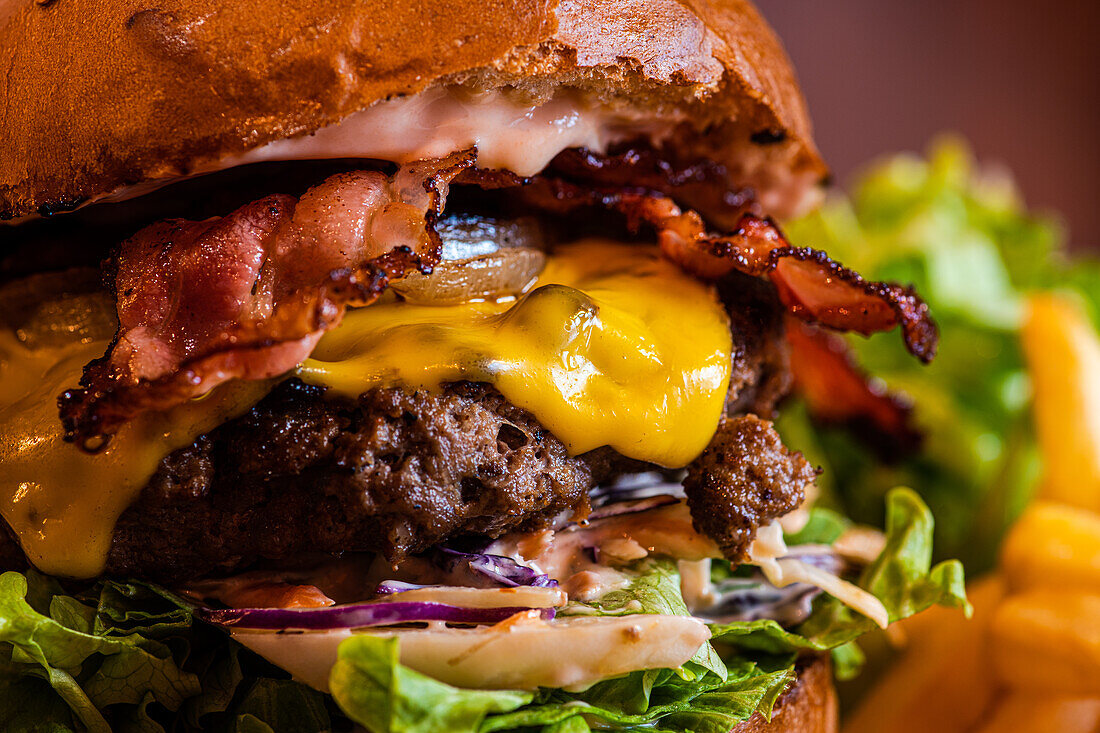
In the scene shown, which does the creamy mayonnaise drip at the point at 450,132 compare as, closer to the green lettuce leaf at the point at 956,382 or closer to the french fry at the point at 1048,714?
the french fry at the point at 1048,714

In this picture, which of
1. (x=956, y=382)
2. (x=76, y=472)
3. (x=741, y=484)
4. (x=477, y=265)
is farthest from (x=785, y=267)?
(x=956, y=382)

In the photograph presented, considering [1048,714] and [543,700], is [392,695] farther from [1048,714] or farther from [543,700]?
[1048,714]

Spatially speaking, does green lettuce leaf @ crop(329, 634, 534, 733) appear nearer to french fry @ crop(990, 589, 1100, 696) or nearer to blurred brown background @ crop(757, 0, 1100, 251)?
french fry @ crop(990, 589, 1100, 696)

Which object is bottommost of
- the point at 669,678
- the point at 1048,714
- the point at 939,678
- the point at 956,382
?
the point at 939,678

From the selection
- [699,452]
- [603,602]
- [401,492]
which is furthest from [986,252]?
[401,492]

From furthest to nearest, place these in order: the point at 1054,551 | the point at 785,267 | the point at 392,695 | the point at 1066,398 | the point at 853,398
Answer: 1. the point at 853,398
2. the point at 1066,398
3. the point at 1054,551
4. the point at 785,267
5. the point at 392,695

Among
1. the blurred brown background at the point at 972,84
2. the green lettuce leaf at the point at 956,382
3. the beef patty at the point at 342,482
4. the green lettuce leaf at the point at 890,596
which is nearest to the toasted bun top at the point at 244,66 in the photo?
the beef patty at the point at 342,482

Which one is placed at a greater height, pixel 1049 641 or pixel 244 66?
pixel 244 66
